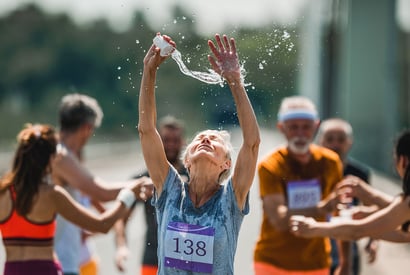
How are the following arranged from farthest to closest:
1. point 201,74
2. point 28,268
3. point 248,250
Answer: point 248,250
point 28,268
point 201,74

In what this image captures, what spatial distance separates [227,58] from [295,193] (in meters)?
2.71

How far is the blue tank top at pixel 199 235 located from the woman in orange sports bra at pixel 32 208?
1302 millimetres

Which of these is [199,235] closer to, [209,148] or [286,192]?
[209,148]

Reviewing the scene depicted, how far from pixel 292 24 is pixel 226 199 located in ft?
5.01

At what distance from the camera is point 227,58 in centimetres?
559

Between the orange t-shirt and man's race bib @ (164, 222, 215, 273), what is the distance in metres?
2.45

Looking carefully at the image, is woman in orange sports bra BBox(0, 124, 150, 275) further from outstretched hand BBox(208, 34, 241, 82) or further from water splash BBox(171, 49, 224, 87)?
outstretched hand BBox(208, 34, 241, 82)

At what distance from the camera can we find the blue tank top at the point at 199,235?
217 inches

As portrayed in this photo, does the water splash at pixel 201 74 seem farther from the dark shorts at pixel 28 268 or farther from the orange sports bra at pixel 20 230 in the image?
the dark shorts at pixel 28 268

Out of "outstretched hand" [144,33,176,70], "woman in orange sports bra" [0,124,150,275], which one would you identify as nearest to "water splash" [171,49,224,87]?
"outstretched hand" [144,33,176,70]

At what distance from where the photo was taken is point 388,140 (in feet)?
82.8

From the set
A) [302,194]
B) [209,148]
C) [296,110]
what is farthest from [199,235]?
[296,110]

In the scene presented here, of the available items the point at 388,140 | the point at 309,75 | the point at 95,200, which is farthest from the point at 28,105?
the point at 95,200

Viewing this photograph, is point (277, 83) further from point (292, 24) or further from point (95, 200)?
point (95, 200)
